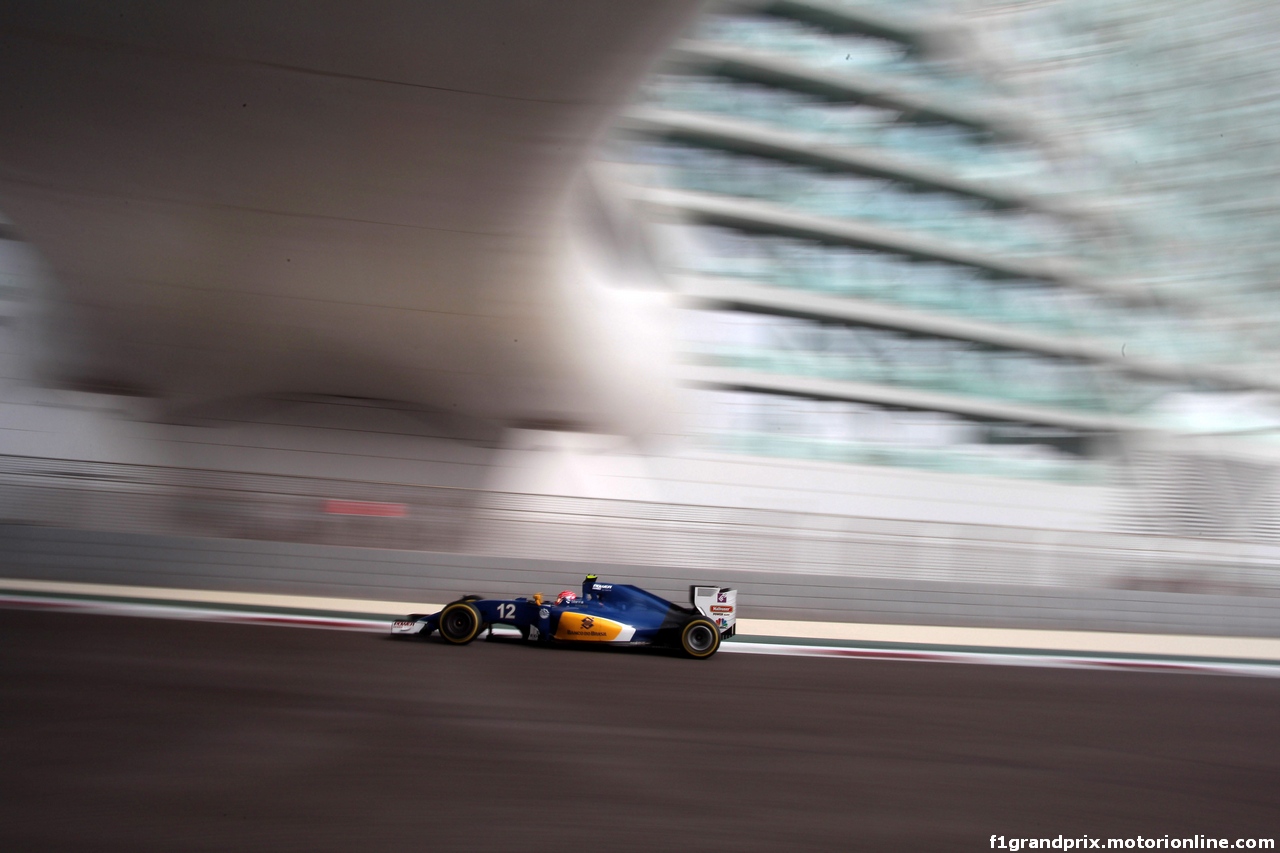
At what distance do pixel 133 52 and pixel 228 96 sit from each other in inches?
35.5

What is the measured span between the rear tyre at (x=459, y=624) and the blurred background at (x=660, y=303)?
15.7 ft

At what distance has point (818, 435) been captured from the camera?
26.6 m

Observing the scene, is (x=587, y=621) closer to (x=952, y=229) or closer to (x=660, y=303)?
(x=660, y=303)

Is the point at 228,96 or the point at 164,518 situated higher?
the point at 228,96

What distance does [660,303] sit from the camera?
70.5 feet

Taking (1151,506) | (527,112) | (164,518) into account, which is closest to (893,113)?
(1151,506)

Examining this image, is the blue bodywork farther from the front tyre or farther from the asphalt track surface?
the asphalt track surface

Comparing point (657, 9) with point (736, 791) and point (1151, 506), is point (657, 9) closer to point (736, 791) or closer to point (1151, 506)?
point (736, 791)

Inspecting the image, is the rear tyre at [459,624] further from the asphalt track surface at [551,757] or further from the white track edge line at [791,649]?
the white track edge line at [791,649]

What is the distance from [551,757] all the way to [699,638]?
4.64 m

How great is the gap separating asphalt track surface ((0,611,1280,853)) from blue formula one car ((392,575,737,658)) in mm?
795

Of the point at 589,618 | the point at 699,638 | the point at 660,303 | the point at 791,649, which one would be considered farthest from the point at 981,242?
the point at 589,618

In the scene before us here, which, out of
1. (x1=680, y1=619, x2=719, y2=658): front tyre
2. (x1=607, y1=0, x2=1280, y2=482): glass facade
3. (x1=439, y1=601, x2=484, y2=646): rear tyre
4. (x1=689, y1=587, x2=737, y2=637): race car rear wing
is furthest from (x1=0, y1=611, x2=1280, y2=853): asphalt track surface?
(x1=607, y1=0, x2=1280, y2=482): glass facade

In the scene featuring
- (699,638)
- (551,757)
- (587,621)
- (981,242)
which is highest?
(981,242)
